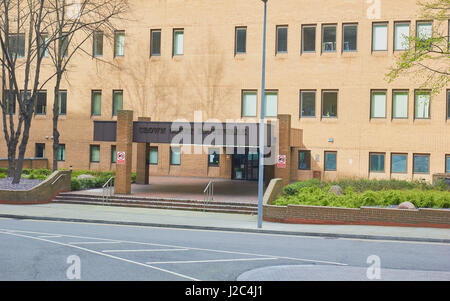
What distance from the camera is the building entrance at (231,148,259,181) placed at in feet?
130

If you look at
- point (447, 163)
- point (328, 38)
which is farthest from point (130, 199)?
point (447, 163)

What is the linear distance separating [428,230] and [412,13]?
65.0ft

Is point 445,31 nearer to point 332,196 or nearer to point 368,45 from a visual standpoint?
point 368,45

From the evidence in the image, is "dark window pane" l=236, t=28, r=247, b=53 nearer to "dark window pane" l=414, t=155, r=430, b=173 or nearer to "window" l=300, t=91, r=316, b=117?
"window" l=300, t=91, r=316, b=117

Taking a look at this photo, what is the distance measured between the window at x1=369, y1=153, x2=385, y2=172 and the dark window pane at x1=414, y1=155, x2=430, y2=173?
205cm

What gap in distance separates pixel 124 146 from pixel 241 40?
14.2 metres

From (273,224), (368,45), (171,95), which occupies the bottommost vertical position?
(273,224)

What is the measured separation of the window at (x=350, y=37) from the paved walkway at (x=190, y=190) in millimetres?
10939

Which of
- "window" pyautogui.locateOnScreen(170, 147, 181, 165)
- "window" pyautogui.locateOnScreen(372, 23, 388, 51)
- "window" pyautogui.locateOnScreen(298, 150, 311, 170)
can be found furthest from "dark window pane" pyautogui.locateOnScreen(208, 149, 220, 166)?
"window" pyautogui.locateOnScreen(372, 23, 388, 51)

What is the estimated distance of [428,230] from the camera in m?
18.8

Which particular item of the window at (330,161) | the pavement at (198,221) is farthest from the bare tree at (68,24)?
the window at (330,161)

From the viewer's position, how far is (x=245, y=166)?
130 ft

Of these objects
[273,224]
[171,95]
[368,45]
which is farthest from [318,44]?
[273,224]

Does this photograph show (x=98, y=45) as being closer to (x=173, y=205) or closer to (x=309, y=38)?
(x=309, y=38)
